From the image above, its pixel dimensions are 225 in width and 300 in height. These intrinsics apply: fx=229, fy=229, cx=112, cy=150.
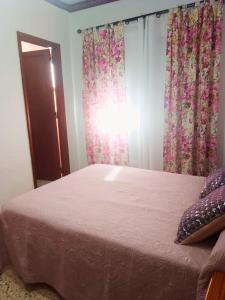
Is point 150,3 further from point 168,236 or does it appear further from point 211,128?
point 168,236

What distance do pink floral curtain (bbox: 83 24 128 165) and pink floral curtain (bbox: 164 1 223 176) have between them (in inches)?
26.6

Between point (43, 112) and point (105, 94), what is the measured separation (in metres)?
1.12

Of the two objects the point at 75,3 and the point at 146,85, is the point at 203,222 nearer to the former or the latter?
the point at 146,85

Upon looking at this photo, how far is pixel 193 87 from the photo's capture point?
2.75 meters

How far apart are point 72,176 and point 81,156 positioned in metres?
1.52

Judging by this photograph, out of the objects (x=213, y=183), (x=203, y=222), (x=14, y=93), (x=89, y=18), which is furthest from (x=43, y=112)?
(x=203, y=222)

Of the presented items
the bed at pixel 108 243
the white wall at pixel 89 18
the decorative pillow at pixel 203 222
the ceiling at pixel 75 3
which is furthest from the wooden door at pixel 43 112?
the decorative pillow at pixel 203 222

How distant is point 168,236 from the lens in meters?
1.32

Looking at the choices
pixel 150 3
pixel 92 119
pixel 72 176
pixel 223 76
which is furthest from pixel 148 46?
pixel 72 176

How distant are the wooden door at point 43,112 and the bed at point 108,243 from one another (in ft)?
5.83

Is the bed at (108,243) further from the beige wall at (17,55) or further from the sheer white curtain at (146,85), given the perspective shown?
the sheer white curtain at (146,85)

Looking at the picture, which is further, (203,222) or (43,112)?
(43,112)

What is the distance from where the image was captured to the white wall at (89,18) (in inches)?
116

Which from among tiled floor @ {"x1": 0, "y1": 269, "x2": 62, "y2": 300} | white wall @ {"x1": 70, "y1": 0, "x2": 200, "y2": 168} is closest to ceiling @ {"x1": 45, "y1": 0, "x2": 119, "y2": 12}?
white wall @ {"x1": 70, "y1": 0, "x2": 200, "y2": 168}
